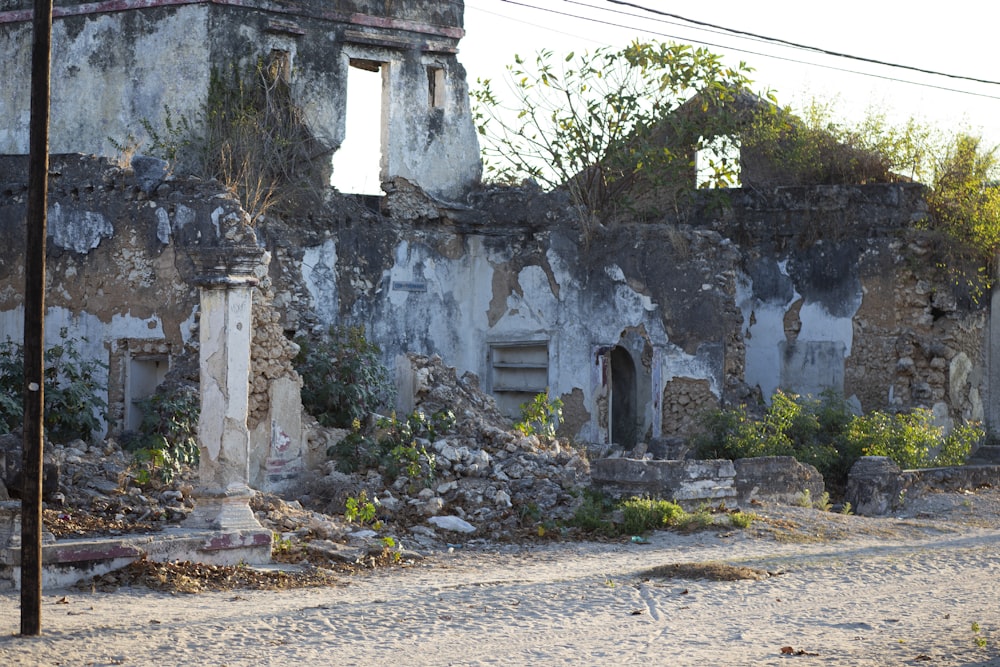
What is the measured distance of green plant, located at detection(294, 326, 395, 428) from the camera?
44.3ft

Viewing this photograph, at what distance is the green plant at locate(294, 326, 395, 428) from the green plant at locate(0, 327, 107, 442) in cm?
199

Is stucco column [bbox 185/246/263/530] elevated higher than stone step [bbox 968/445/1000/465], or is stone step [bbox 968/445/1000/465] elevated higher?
stucco column [bbox 185/246/263/530]

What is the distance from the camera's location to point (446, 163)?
58.6ft

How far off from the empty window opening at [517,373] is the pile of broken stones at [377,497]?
10.3 feet

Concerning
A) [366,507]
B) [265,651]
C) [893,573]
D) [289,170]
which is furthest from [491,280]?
[265,651]

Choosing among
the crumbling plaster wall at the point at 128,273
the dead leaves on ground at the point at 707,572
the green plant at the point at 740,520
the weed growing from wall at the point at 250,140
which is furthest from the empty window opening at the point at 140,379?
the dead leaves on ground at the point at 707,572

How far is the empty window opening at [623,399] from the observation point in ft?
55.6

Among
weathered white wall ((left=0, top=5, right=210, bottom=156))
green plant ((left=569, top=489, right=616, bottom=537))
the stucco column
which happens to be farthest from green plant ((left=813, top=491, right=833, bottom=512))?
weathered white wall ((left=0, top=5, right=210, bottom=156))

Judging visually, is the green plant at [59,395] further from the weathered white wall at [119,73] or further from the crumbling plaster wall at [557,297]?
the weathered white wall at [119,73]

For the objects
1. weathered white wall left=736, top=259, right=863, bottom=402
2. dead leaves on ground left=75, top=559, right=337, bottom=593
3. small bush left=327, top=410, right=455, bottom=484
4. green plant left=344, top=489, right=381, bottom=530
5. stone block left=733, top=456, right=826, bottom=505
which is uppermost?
weathered white wall left=736, top=259, right=863, bottom=402

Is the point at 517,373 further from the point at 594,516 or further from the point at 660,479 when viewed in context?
the point at 594,516

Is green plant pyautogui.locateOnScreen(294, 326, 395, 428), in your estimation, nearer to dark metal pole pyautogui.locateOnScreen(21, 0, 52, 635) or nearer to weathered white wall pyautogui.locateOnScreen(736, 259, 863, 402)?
weathered white wall pyautogui.locateOnScreen(736, 259, 863, 402)

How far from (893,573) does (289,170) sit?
936 centimetres

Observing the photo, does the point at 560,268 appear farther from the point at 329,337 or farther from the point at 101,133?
the point at 101,133
